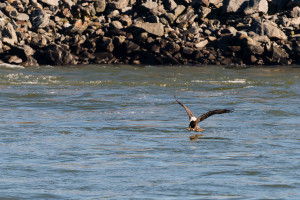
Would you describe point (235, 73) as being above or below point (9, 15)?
below

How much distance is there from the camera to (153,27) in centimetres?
4391

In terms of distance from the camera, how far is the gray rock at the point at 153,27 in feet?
143

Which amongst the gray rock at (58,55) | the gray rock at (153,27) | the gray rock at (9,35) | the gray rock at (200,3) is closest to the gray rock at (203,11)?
the gray rock at (200,3)

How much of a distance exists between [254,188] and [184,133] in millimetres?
6636

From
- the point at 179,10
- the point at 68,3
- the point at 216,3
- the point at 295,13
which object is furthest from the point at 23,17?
the point at 295,13

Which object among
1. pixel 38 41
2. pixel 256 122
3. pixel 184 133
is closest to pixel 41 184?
pixel 184 133

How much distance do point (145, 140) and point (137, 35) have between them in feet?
85.2

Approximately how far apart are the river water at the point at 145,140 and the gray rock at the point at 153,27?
9.55 metres

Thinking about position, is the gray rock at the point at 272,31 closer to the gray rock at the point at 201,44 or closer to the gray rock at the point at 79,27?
the gray rock at the point at 201,44

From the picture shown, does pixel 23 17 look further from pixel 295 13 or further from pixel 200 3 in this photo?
pixel 295 13

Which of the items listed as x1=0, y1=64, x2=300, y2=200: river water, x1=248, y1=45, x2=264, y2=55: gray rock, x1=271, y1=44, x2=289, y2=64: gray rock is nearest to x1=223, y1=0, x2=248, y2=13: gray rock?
x1=271, y1=44, x2=289, y2=64: gray rock

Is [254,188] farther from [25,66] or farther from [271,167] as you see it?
[25,66]

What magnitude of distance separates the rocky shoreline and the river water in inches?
313

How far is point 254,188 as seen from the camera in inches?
521
